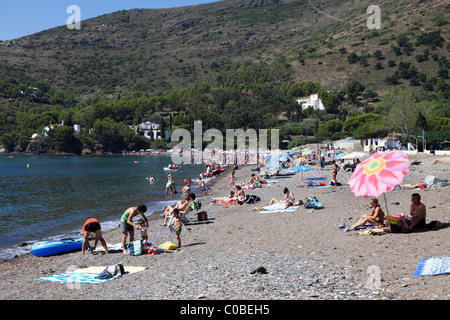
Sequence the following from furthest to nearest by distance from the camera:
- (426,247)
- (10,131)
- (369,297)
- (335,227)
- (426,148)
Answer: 1. (10,131)
2. (426,148)
3. (335,227)
4. (426,247)
5. (369,297)

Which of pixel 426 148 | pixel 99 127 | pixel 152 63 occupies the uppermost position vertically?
pixel 152 63

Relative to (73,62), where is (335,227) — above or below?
below

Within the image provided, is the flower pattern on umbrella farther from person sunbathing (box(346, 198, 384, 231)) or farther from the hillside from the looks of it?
the hillside

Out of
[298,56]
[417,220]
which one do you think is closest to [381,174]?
[417,220]

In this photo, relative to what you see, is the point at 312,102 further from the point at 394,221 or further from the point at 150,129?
the point at 394,221

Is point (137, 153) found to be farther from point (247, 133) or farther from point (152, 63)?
point (152, 63)

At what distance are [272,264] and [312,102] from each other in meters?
101

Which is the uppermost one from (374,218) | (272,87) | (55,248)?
(272,87)

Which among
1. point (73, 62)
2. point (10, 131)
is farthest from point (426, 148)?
point (73, 62)

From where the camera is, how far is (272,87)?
11469 cm

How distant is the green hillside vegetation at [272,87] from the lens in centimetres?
8819

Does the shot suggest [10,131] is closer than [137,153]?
No

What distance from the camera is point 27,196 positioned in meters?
31.5
